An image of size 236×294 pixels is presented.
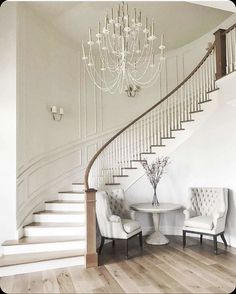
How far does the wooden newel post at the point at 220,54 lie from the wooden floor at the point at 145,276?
318 centimetres

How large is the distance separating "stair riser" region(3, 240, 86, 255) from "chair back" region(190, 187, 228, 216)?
2281 mm

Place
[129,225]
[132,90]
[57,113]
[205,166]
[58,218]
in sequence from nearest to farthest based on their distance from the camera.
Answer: [129,225]
[58,218]
[205,166]
[57,113]
[132,90]

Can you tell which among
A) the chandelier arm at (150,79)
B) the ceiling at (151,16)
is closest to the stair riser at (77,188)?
the chandelier arm at (150,79)

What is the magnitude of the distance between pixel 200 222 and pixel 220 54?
3095 mm

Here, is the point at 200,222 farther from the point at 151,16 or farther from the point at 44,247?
the point at 151,16

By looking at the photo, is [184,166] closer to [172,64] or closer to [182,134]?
[182,134]

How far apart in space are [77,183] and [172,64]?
13.0ft

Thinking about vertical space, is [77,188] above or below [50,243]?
above

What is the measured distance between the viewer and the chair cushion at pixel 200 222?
4332mm

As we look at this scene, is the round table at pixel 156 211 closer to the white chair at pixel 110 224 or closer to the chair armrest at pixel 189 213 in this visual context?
the chair armrest at pixel 189 213

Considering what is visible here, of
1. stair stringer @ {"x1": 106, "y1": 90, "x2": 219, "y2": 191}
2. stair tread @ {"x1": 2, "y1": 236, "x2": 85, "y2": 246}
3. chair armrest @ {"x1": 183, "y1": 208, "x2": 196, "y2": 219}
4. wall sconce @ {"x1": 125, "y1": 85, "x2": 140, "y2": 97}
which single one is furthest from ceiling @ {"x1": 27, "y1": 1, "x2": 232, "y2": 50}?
stair tread @ {"x1": 2, "y1": 236, "x2": 85, "y2": 246}

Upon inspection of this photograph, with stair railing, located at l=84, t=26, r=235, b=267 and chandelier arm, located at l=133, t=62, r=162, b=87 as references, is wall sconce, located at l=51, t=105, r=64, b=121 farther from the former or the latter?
chandelier arm, located at l=133, t=62, r=162, b=87

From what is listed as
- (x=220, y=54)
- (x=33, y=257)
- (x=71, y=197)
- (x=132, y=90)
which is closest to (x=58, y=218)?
(x=71, y=197)

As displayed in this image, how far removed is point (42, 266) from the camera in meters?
3.78
